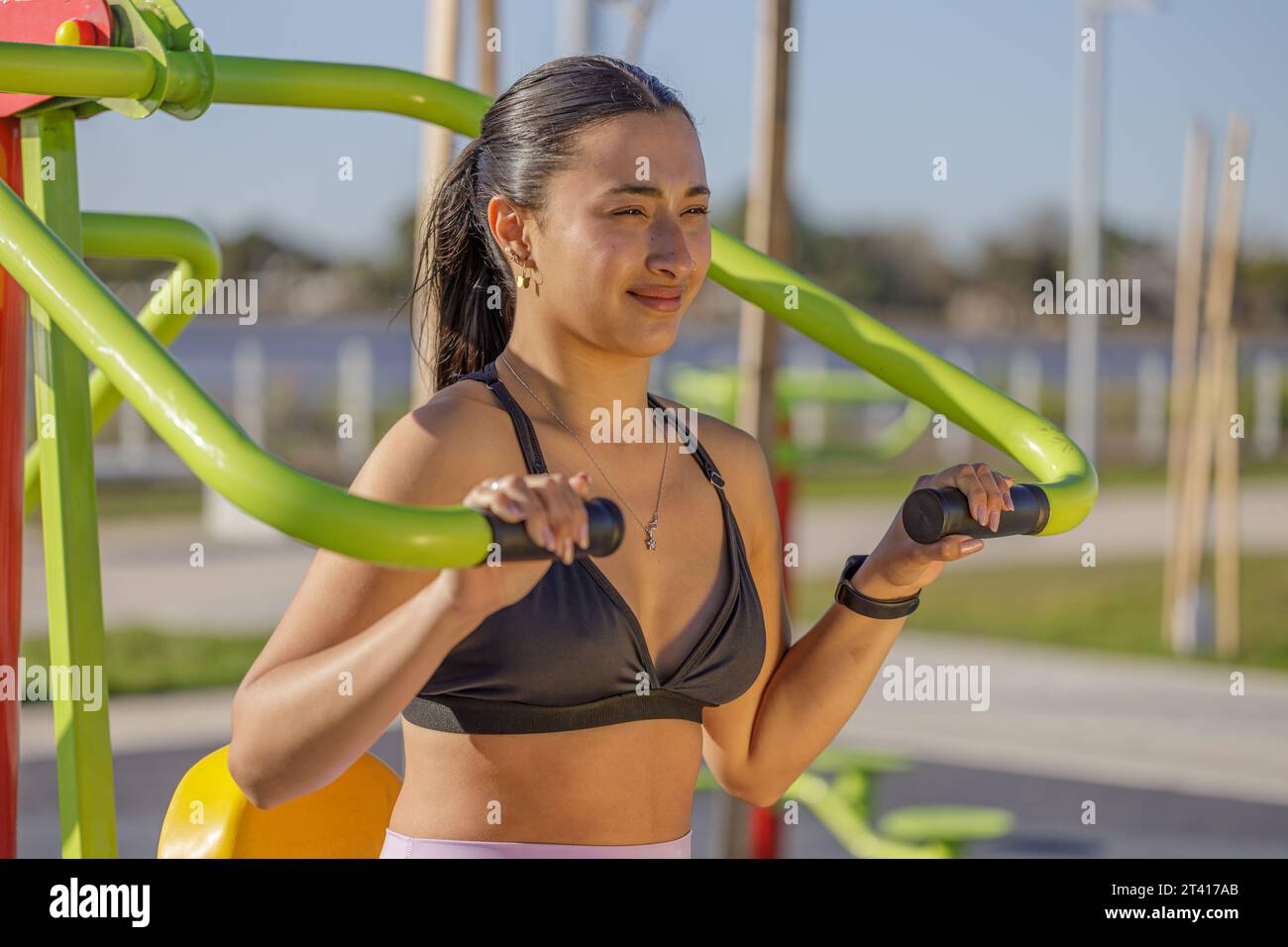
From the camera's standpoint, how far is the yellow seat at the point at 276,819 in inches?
72.9

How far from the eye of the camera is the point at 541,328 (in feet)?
5.45

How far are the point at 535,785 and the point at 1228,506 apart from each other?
628cm

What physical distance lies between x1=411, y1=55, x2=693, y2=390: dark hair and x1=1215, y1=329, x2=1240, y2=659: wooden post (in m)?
5.77

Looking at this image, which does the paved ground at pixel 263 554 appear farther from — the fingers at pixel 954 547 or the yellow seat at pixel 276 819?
the fingers at pixel 954 547

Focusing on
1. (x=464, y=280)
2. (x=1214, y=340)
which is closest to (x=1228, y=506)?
(x=1214, y=340)

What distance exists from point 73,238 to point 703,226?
2.17 feet

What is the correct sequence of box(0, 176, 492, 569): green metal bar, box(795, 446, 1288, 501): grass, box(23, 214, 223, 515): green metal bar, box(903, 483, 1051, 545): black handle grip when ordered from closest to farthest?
box(0, 176, 492, 569): green metal bar
box(903, 483, 1051, 545): black handle grip
box(23, 214, 223, 515): green metal bar
box(795, 446, 1288, 501): grass

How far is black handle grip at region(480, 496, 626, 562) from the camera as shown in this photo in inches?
46.3

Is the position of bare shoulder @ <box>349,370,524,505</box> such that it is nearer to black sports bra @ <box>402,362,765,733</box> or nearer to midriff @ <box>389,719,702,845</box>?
black sports bra @ <box>402,362,765,733</box>

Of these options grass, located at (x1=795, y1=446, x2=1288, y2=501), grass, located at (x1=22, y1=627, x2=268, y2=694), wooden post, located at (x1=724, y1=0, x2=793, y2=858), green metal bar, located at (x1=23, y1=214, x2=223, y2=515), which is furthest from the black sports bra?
grass, located at (x1=795, y1=446, x2=1288, y2=501)

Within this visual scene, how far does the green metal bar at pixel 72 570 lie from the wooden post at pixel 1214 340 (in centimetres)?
611

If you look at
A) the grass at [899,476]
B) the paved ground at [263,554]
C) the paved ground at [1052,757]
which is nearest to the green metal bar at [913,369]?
the paved ground at [1052,757]

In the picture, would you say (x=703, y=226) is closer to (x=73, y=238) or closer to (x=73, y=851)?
(x=73, y=238)

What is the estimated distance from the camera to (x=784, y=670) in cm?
186
